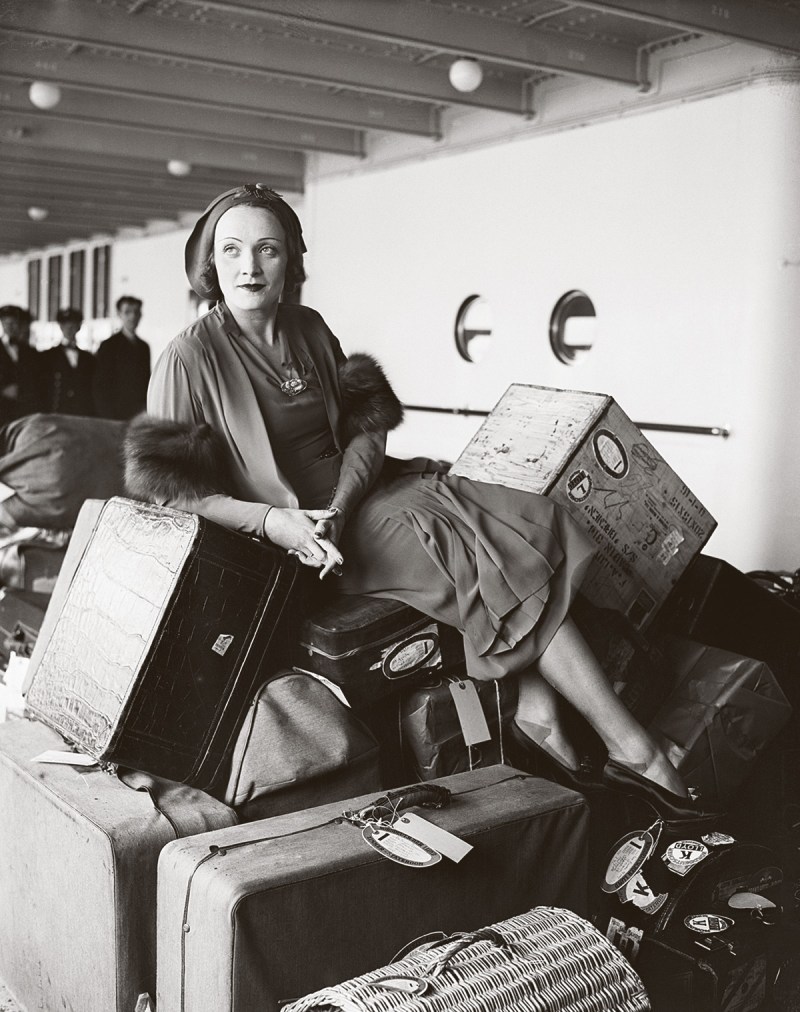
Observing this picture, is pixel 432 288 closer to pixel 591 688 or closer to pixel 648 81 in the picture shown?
pixel 648 81

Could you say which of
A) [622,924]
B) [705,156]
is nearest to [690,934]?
[622,924]

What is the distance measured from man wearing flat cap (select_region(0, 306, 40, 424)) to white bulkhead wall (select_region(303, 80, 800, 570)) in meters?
3.02

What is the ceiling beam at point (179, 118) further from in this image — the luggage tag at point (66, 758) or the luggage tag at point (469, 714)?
the luggage tag at point (66, 758)

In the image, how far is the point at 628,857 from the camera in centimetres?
236

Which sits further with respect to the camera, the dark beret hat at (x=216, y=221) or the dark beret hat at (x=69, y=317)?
the dark beret hat at (x=69, y=317)

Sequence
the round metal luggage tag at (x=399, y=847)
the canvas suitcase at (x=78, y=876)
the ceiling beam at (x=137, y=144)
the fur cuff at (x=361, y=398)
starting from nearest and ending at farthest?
1. the round metal luggage tag at (x=399, y=847)
2. the canvas suitcase at (x=78, y=876)
3. the fur cuff at (x=361, y=398)
4. the ceiling beam at (x=137, y=144)

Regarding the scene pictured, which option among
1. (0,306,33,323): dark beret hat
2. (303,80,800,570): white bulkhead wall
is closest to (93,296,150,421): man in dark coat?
(0,306,33,323): dark beret hat

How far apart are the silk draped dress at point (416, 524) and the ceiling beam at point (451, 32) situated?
3230 millimetres

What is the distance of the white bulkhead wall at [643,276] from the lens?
260 inches

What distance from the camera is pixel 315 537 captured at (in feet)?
8.20

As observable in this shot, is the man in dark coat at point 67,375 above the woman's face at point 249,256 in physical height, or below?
below

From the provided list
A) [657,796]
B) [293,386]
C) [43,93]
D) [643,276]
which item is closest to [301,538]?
[293,386]

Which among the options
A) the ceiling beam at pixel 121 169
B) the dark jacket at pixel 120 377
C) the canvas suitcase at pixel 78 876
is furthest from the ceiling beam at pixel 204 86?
the canvas suitcase at pixel 78 876

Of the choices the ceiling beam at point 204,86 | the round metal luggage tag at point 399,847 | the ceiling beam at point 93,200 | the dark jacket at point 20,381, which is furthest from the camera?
the ceiling beam at point 93,200
